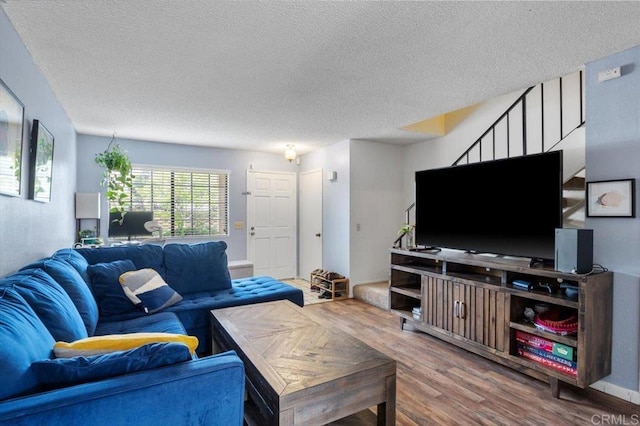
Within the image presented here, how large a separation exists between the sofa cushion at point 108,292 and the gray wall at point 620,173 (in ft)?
11.7

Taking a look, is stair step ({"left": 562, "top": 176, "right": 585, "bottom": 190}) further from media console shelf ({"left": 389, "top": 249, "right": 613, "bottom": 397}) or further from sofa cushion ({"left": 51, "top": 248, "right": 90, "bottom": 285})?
sofa cushion ({"left": 51, "top": 248, "right": 90, "bottom": 285})

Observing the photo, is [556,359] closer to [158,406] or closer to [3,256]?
[158,406]

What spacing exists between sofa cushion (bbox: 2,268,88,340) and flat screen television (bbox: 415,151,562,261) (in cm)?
302

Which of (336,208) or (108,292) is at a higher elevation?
(336,208)

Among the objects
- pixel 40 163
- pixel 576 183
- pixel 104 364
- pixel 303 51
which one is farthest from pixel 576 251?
pixel 40 163

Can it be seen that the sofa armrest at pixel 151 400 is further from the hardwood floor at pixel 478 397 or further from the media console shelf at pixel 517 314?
the media console shelf at pixel 517 314

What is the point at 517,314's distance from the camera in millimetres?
2543

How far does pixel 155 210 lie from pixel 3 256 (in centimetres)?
333

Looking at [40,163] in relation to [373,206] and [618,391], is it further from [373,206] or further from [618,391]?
[618,391]

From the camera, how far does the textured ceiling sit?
1.73 metres

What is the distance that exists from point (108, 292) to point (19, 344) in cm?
165

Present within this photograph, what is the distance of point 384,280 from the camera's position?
5.02 m

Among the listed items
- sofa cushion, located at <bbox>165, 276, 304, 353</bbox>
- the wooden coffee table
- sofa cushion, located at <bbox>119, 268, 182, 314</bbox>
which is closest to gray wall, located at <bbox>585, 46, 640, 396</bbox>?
the wooden coffee table

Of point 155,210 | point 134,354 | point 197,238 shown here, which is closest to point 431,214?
point 134,354
